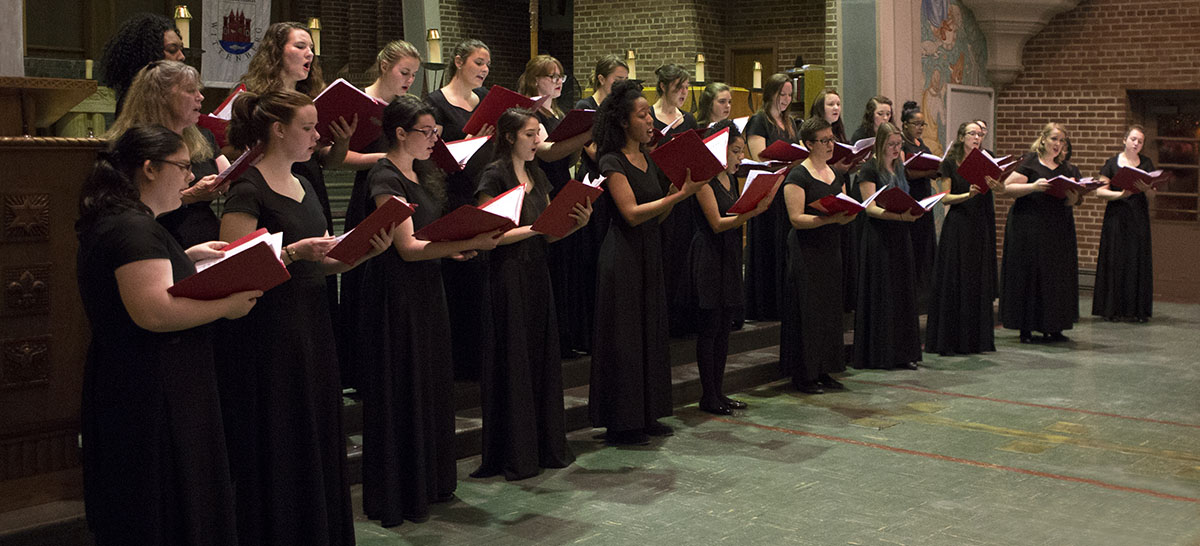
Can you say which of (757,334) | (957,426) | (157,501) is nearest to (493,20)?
(757,334)

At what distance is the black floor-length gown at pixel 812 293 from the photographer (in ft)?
22.1

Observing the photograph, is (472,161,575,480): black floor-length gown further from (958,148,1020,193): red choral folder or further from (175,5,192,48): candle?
(958,148,1020,193): red choral folder

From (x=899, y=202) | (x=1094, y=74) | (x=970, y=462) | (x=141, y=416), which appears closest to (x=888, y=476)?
(x=970, y=462)

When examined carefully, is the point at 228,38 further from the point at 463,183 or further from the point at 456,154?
the point at 456,154

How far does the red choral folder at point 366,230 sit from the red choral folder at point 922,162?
510 cm

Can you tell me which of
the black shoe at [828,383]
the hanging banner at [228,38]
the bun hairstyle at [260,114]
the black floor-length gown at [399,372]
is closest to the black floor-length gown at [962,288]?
the black shoe at [828,383]

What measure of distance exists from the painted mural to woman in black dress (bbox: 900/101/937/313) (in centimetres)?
256

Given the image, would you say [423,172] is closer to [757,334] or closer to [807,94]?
[757,334]

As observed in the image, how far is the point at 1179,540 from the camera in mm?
4309

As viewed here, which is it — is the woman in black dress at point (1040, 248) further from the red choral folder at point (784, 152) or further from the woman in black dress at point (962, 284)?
the red choral folder at point (784, 152)

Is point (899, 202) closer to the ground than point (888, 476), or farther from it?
farther from it

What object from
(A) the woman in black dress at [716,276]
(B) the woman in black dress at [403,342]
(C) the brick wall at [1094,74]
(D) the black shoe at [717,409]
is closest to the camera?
(B) the woman in black dress at [403,342]

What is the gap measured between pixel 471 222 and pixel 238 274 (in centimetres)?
129

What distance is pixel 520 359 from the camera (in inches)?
195
